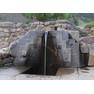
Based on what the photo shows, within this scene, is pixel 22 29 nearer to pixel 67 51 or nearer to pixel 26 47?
pixel 26 47

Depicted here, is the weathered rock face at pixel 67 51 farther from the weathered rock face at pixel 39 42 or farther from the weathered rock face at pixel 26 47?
the weathered rock face at pixel 26 47

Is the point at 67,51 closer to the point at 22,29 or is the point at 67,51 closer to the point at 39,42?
the point at 39,42

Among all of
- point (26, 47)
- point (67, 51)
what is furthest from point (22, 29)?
point (67, 51)

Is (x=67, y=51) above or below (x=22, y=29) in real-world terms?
below

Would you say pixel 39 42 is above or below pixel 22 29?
below

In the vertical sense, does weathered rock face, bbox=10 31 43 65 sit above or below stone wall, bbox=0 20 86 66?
below

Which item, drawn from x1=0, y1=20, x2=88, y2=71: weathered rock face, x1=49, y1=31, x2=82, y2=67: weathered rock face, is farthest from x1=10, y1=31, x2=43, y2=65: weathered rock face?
x1=49, y1=31, x2=82, y2=67: weathered rock face

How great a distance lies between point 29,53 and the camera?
1.88m

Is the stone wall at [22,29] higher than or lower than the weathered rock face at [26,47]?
higher

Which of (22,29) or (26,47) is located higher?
(22,29)

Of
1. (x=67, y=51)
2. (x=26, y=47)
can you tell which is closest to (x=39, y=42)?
(x=26, y=47)

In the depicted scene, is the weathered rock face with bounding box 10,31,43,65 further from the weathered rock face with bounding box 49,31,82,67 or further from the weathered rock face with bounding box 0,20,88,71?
the weathered rock face with bounding box 49,31,82,67

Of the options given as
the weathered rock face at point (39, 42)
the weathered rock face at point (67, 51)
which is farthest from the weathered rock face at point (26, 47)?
the weathered rock face at point (67, 51)

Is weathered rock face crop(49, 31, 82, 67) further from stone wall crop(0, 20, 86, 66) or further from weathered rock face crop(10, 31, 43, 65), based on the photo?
weathered rock face crop(10, 31, 43, 65)
